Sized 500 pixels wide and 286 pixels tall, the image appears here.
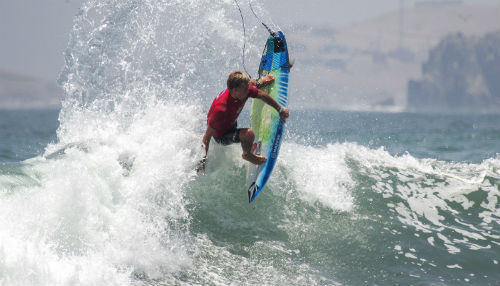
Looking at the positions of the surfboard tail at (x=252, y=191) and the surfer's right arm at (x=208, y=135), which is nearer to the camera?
the surfer's right arm at (x=208, y=135)

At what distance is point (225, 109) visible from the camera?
5918 millimetres

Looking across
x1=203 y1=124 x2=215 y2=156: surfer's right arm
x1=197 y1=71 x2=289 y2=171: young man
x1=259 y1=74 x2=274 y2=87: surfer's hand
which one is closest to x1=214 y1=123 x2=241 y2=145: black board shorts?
x1=197 y1=71 x2=289 y2=171: young man

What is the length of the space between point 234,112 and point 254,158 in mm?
631

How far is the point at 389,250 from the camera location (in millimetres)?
6211

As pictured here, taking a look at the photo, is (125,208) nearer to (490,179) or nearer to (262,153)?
(262,153)

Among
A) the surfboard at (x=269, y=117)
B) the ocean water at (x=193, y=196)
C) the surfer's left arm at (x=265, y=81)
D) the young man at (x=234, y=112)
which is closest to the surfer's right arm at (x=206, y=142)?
the young man at (x=234, y=112)

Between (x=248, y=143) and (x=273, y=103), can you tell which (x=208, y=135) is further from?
(x=273, y=103)

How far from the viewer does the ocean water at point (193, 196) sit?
5.04m

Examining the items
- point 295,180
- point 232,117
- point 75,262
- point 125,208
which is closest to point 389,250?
point 295,180

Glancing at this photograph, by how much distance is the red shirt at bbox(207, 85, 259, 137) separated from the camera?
5.90 metres

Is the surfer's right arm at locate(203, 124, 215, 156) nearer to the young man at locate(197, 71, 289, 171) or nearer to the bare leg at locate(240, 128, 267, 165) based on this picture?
the young man at locate(197, 71, 289, 171)

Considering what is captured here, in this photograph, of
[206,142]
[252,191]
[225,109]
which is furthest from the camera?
[252,191]

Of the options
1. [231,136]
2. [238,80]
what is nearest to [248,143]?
[231,136]

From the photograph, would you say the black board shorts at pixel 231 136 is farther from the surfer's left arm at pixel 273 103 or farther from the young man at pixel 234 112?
the surfer's left arm at pixel 273 103
